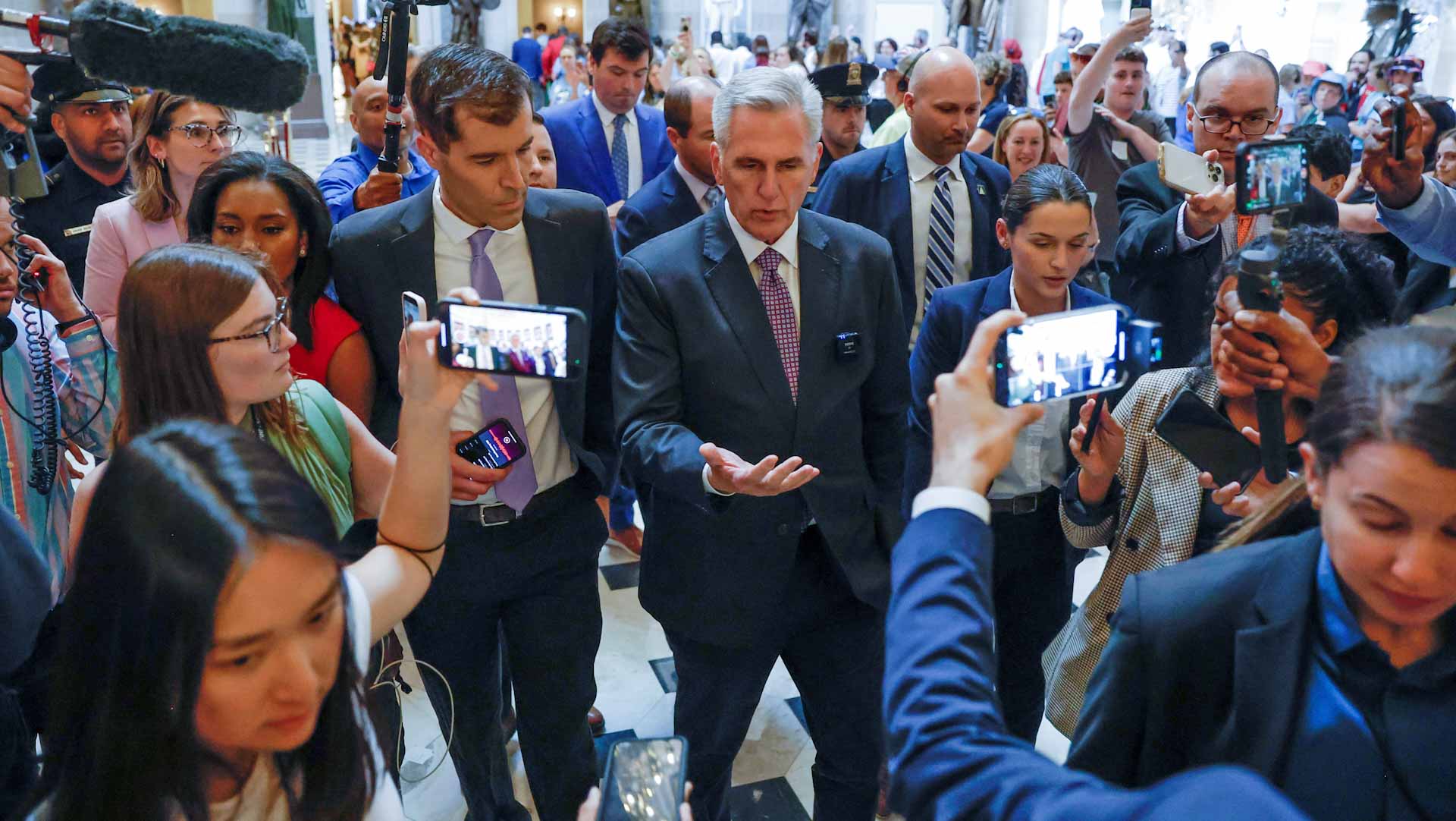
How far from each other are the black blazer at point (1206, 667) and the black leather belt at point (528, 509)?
4.72ft

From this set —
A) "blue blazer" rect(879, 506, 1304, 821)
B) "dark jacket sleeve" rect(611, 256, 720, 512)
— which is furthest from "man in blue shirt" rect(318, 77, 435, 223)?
"blue blazer" rect(879, 506, 1304, 821)

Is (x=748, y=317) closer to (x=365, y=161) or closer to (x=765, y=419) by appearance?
(x=765, y=419)

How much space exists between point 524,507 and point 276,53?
40.2 inches

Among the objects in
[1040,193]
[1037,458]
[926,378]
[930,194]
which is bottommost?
[1037,458]

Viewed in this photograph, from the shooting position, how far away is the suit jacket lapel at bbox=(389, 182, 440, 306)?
239cm

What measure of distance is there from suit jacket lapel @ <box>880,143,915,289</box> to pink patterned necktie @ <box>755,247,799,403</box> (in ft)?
4.29

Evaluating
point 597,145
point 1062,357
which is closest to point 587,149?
point 597,145

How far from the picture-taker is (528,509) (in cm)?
244

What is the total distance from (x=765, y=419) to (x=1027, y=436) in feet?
2.21

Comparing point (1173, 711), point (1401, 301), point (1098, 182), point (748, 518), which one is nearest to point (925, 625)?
point (1173, 711)

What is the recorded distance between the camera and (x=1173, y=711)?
1.21 meters

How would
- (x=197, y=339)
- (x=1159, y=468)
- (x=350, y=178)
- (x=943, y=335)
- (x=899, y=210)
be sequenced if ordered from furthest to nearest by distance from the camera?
(x=350, y=178)
(x=899, y=210)
(x=943, y=335)
(x=1159, y=468)
(x=197, y=339)

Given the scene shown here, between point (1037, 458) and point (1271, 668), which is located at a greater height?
point (1271, 668)

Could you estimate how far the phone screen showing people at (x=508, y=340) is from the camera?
1655 mm
